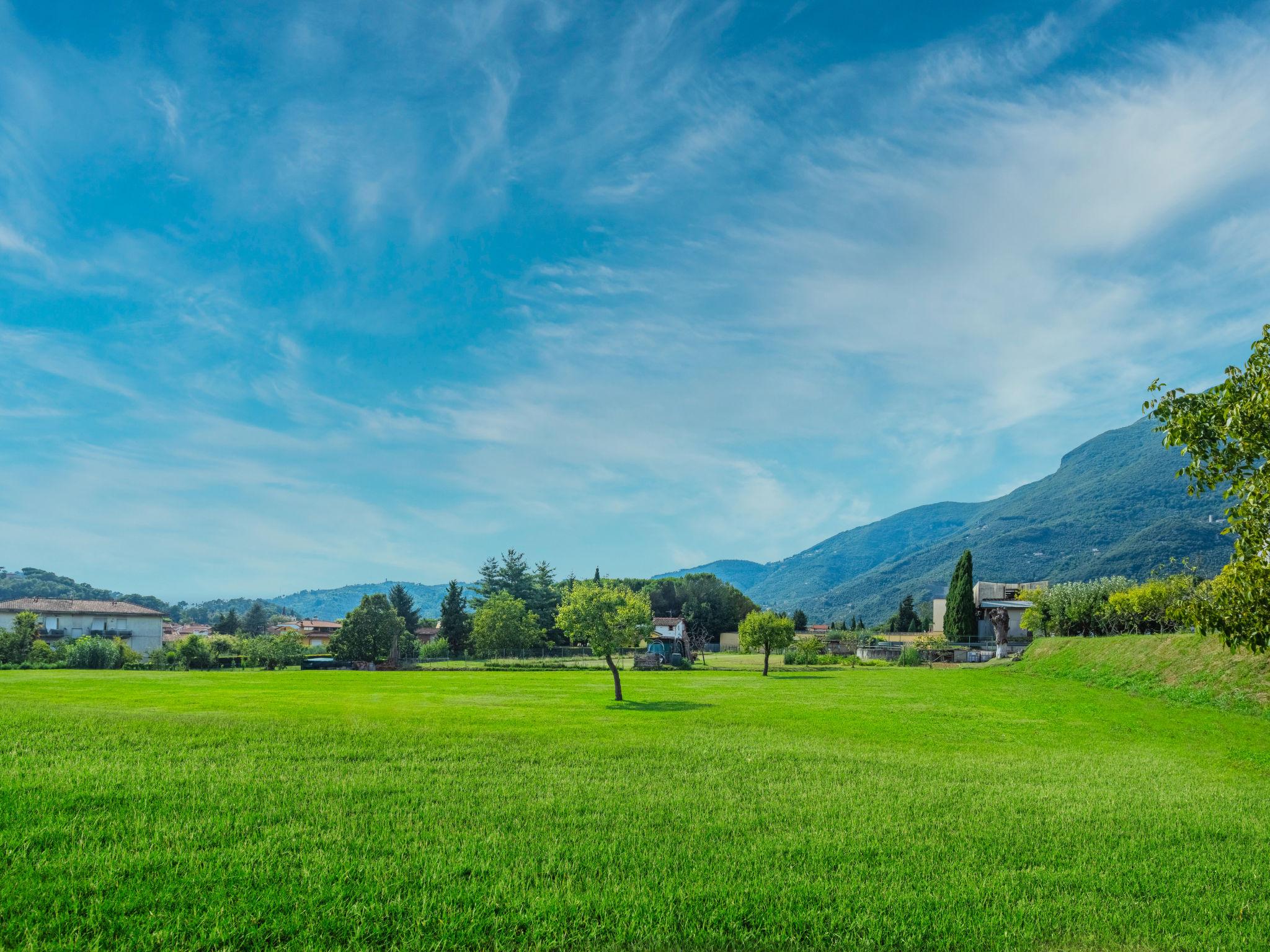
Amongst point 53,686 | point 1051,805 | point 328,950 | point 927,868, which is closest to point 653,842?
point 927,868

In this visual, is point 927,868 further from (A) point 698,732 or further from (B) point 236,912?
(A) point 698,732

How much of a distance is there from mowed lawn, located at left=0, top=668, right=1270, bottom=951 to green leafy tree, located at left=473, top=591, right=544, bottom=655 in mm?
57329

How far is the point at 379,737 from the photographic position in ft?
54.1

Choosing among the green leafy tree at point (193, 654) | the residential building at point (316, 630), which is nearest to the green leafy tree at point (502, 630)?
the green leafy tree at point (193, 654)

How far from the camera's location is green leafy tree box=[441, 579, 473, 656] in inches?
3406

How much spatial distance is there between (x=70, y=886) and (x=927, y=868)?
854 centimetres

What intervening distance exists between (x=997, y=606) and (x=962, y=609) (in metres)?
13.6

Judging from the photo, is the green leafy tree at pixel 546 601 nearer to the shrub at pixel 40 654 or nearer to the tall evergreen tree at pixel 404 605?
the tall evergreen tree at pixel 404 605

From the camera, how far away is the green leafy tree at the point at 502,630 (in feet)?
249

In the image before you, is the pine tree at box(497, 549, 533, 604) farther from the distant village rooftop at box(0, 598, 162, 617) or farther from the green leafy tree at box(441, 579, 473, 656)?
the distant village rooftop at box(0, 598, 162, 617)

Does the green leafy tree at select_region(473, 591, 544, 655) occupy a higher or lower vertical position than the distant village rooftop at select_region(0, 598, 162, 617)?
lower

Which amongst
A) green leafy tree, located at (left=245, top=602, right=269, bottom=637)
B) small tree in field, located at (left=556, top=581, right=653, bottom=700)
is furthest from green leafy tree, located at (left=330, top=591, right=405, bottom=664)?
green leafy tree, located at (left=245, top=602, right=269, bottom=637)

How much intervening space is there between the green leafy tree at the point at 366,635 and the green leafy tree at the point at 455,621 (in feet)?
32.1

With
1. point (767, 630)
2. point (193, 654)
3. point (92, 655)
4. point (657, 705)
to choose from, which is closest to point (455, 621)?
point (193, 654)
